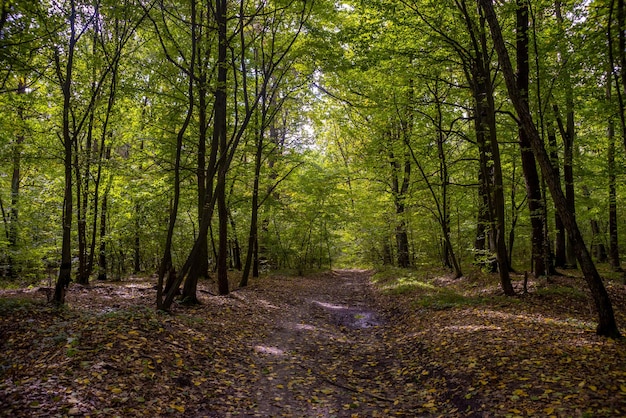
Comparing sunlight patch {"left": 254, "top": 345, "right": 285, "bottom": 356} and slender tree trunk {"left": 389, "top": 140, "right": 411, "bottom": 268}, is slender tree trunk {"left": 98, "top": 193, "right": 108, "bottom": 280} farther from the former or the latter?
slender tree trunk {"left": 389, "top": 140, "right": 411, "bottom": 268}

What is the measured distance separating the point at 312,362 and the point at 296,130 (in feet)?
53.9

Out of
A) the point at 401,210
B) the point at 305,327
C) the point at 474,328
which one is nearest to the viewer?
the point at 474,328

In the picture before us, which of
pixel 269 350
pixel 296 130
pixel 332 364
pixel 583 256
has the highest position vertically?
pixel 296 130

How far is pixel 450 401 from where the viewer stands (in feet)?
17.6

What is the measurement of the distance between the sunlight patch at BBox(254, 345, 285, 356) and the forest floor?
2.7 inches

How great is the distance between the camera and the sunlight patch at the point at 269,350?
26.1ft

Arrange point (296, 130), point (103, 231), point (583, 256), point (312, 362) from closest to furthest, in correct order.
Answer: point (583, 256)
point (312, 362)
point (103, 231)
point (296, 130)

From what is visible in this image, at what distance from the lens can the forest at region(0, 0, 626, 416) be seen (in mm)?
8977

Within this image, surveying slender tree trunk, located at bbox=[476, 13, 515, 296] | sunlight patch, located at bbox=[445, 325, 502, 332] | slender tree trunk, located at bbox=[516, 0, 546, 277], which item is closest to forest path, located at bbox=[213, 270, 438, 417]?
sunlight patch, located at bbox=[445, 325, 502, 332]

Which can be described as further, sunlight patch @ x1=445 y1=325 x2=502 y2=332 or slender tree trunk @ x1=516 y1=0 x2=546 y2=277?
slender tree trunk @ x1=516 y1=0 x2=546 y2=277

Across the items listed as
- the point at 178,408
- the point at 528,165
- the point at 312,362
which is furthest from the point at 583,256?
the point at 178,408

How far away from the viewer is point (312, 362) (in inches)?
297

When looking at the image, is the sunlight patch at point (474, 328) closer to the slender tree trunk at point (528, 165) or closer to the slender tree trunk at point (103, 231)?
the slender tree trunk at point (528, 165)

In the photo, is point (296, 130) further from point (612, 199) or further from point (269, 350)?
point (269, 350)
